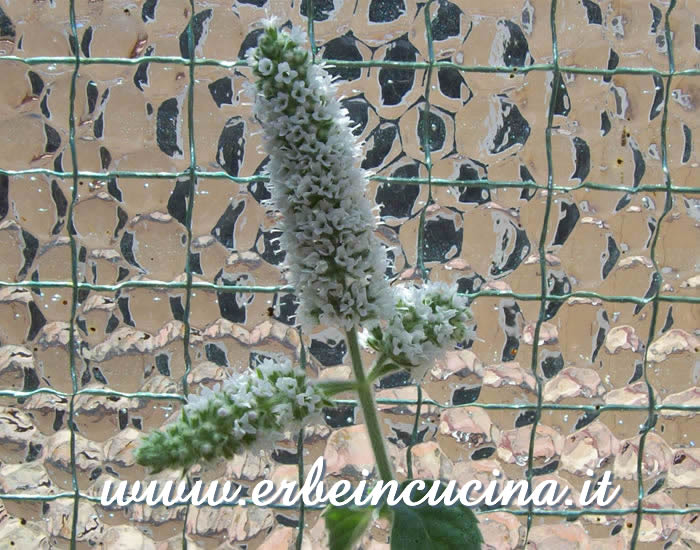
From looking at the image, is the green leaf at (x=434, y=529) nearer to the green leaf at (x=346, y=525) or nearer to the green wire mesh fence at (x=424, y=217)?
the green leaf at (x=346, y=525)

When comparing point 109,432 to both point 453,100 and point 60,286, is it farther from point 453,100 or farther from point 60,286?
point 453,100

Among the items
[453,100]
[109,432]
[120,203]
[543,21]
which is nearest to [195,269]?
[120,203]

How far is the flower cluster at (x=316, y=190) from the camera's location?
48 centimetres

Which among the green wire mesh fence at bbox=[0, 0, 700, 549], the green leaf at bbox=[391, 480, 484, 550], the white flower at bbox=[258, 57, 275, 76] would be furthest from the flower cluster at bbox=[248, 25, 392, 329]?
→ the green wire mesh fence at bbox=[0, 0, 700, 549]

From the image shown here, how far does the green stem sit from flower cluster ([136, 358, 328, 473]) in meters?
0.05

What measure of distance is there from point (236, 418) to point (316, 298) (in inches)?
3.9

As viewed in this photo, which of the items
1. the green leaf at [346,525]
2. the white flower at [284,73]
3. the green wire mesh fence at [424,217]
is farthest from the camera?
the green wire mesh fence at [424,217]

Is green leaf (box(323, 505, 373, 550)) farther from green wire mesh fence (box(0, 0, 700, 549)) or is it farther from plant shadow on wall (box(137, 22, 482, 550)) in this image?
green wire mesh fence (box(0, 0, 700, 549))

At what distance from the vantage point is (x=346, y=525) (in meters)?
0.58

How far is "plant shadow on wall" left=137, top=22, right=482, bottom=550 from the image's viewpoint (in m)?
0.48

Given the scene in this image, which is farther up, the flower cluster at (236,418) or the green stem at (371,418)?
the flower cluster at (236,418)

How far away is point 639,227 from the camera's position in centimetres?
86

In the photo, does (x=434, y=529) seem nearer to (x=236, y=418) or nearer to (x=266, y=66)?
(x=236, y=418)

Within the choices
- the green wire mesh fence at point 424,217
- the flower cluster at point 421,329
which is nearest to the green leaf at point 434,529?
the flower cluster at point 421,329
